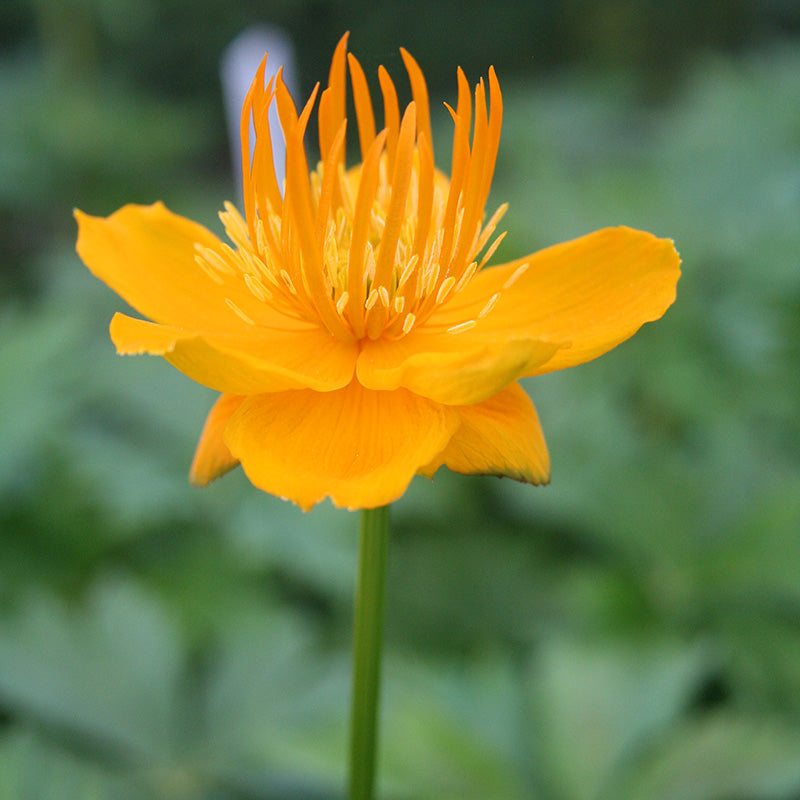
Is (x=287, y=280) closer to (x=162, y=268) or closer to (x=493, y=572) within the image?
(x=162, y=268)

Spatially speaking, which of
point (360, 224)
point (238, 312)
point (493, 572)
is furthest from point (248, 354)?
point (493, 572)

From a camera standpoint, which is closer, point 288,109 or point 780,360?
point 288,109

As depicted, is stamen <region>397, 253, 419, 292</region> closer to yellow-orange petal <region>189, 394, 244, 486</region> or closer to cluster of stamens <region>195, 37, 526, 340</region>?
cluster of stamens <region>195, 37, 526, 340</region>

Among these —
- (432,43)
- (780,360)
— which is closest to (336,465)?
(780,360)

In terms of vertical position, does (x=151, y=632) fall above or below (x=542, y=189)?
below

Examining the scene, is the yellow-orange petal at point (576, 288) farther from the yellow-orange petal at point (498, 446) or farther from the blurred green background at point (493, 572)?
the blurred green background at point (493, 572)

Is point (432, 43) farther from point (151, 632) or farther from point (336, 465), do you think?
point (336, 465)

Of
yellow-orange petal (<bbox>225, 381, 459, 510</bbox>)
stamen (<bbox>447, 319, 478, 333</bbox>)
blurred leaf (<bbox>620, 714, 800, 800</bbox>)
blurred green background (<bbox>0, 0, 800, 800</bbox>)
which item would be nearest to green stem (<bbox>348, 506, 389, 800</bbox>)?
yellow-orange petal (<bbox>225, 381, 459, 510</bbox>)
